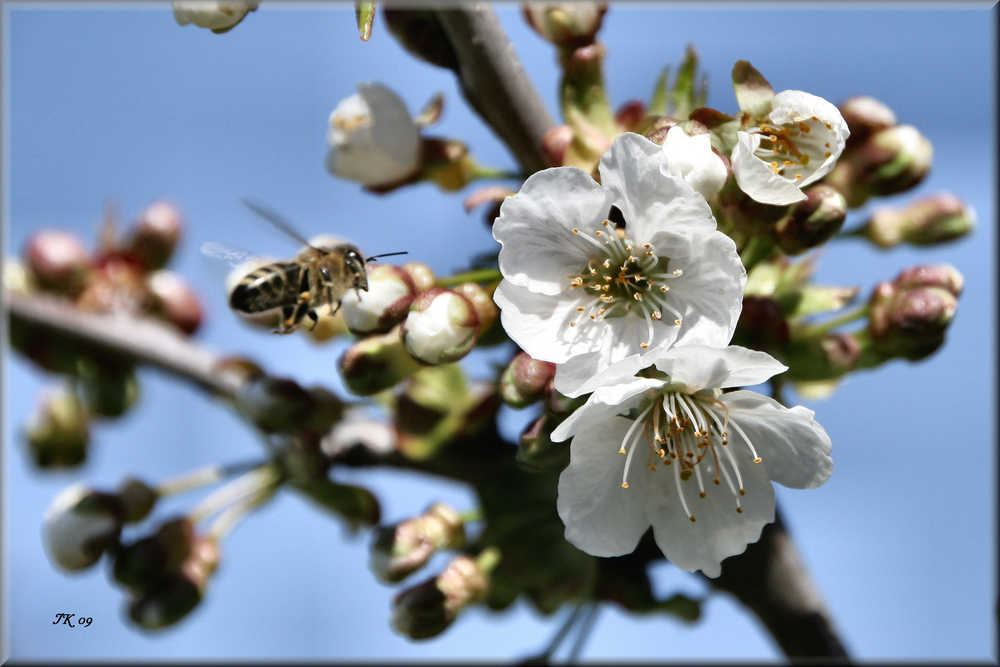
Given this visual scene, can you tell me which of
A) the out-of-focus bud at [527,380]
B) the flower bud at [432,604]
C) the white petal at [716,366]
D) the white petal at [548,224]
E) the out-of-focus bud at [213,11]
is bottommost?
the flower bud at [432,604]

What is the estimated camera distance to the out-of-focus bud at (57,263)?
6.97 feet

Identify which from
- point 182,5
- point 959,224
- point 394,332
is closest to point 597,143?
point 394,332

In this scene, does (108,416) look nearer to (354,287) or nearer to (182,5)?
(354,287)

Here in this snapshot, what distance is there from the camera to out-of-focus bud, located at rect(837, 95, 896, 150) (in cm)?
143

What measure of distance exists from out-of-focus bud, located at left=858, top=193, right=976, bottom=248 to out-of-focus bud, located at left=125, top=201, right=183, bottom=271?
5.77 ft

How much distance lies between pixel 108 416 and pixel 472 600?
115cm

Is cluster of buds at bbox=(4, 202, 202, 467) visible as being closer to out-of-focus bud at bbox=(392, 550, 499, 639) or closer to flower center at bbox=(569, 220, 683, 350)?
out-of-focus bud at bbox=(392, 550, 499, 639)

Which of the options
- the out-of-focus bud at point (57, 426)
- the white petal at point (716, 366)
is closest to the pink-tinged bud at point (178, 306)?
the out-of-focus bud at point (57, 426)

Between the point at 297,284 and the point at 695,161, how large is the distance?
2.20 ft

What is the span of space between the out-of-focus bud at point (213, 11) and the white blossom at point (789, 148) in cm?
66

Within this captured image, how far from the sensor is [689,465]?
44.4 inches

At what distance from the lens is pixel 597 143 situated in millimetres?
1273

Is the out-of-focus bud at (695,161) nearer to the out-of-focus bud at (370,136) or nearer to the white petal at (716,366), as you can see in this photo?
the white petal at (716,366)

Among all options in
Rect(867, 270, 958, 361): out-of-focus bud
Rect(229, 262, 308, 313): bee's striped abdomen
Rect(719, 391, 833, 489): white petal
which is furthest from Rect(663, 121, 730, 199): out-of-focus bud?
Rect(229, 262, 308, 313): bee's striped abdomen
